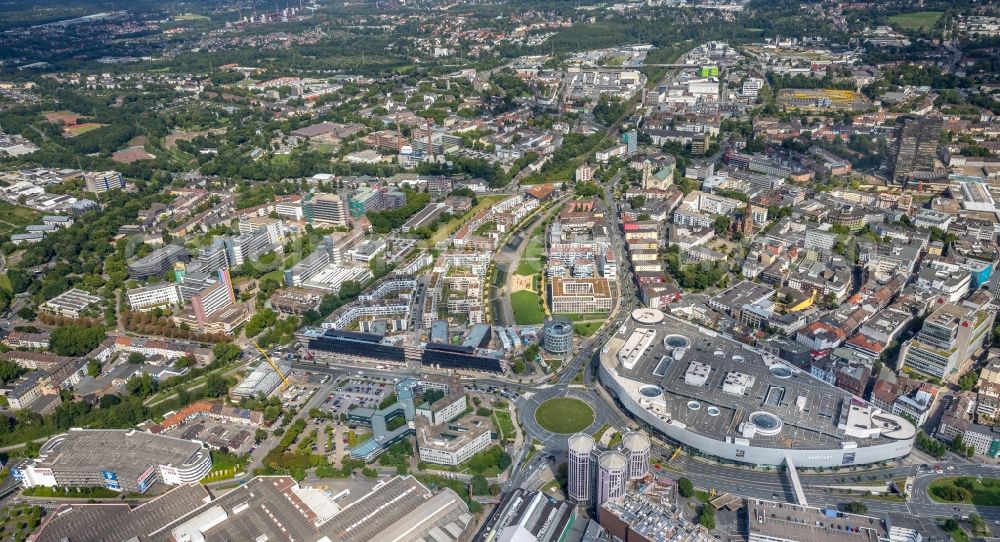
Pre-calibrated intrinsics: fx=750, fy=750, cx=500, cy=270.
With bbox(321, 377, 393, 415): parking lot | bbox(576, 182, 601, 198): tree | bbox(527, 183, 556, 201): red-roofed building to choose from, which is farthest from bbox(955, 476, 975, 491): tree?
bbox(527, 183, 556, 201): red-roofed building

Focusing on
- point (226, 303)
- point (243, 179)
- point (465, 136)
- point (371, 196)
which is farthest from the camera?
point (465, 136)

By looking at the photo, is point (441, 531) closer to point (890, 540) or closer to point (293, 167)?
point (890, 540)

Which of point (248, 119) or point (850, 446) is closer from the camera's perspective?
point (850, 446)

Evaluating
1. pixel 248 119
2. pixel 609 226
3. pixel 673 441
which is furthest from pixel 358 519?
pixel 248 119

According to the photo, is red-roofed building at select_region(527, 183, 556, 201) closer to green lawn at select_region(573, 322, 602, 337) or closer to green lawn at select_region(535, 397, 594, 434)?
green lawn at select_region(573, 322, 602, 337)

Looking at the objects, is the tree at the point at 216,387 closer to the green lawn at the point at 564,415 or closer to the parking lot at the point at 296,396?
the parking lot at the point at 296,396
